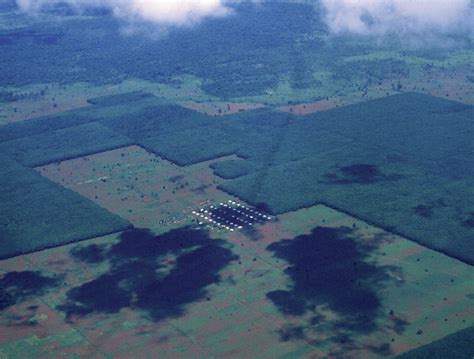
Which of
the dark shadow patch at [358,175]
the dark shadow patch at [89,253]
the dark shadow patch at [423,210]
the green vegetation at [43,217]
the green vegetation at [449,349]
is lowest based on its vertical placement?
the dark shadow patch at [89,253]

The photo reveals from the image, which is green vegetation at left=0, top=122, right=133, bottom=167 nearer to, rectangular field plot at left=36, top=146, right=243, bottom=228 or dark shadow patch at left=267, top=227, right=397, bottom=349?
rectangular field plot at left=36, top=146, right=243, bottom=228

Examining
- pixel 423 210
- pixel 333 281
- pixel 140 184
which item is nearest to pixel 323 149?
pixel 423 210

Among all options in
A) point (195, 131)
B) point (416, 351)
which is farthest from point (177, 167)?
point (416, 351)

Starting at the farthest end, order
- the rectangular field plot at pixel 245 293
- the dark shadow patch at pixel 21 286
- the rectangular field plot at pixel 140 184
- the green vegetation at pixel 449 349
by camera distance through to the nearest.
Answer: the rectangular field plot at pixel 140 184 → the dark shadow patch at pixel 21 286 → the rectangular field plot at pixel 245 293 → the green vegetation at pixel 449 349

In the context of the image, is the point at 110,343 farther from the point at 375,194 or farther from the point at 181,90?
the point at 181,90

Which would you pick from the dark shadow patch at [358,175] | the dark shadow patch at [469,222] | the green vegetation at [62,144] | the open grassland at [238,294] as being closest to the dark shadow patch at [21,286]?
the open grassland at [238,294]

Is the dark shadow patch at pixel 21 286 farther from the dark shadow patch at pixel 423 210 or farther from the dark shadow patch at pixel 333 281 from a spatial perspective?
the dark shadow patch at pixel 423 210
